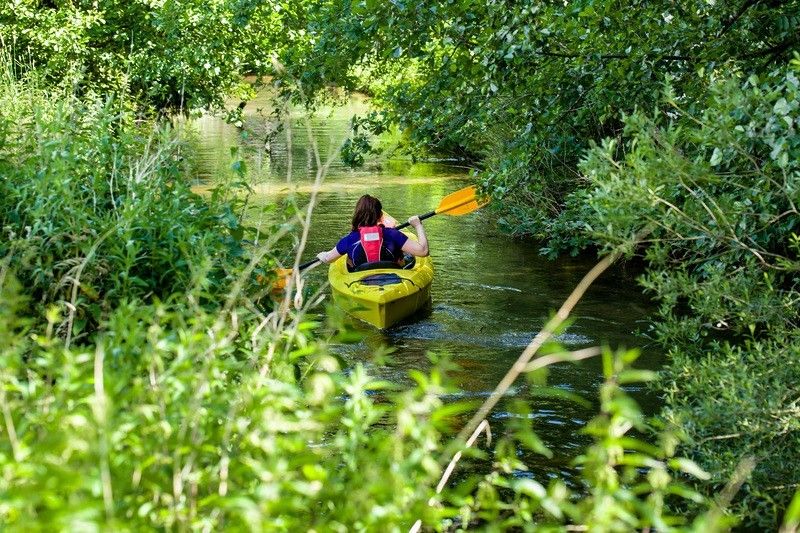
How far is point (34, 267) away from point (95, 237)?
261mm

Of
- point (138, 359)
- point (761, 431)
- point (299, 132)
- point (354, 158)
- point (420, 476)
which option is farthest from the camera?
point (299, 132)

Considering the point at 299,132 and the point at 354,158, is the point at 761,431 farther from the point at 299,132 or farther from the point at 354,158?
the point at 299,132

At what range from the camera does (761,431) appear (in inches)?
184

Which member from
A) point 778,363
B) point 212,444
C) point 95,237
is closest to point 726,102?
point 778,363

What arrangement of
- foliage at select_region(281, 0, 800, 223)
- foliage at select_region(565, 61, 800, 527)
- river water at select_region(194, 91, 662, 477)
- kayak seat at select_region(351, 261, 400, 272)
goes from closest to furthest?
foliage at select_region(565, 61, 800, 527)
foliage at select_region(281, 0, 800, 223)
river water at select_region(194, 91, 662, 477)
kayak seat at select_region(351, 261, 400, 272)

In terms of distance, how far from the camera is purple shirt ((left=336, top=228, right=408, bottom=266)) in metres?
9.99

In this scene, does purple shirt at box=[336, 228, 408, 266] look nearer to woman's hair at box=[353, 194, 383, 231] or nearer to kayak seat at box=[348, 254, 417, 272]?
kayak seat at box=[348, 254, 417, 272]

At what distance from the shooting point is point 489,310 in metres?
10.5

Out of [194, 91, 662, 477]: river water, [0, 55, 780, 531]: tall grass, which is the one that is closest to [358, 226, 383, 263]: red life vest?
[194, 91, 662, 477]: river water

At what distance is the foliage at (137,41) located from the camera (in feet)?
57.3

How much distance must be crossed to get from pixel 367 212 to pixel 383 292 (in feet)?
2.43

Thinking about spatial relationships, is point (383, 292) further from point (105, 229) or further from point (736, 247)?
point (105, 229)

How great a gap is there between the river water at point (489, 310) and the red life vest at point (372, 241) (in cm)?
67

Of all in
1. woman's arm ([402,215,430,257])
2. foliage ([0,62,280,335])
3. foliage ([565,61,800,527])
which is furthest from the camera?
woman's arm ([402,215,430,257])
